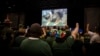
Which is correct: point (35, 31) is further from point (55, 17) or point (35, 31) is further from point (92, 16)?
point (55, 17)

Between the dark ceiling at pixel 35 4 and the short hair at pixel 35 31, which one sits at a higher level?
→ the dark ceiling at pixel 35 4

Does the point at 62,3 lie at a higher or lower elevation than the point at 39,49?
higher

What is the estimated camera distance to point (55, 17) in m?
13.2

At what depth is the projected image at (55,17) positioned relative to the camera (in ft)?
42.7

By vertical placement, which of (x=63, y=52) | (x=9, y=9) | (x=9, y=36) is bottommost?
(x=63, y=52)

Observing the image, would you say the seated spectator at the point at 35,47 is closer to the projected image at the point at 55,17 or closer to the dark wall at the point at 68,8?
the dark wall at the point at 68,8

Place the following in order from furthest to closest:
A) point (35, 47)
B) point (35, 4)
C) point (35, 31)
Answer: point (35, 4) < point (35, 31) < point (35, 47)

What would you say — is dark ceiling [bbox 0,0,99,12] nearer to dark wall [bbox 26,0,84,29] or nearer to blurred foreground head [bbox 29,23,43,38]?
dark wall [bbox 26,0,84,29]

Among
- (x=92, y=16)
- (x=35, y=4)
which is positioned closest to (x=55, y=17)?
(x=35, y=4)

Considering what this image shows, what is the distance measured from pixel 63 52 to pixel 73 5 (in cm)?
833

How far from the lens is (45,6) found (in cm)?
1382

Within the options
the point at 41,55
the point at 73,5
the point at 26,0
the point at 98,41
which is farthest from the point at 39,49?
the point at 26,0

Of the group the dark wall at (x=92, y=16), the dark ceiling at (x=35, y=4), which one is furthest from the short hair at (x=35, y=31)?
the dark ceiling at (x=35, y=4)

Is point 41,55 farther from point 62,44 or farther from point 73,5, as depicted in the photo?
point 73,5
